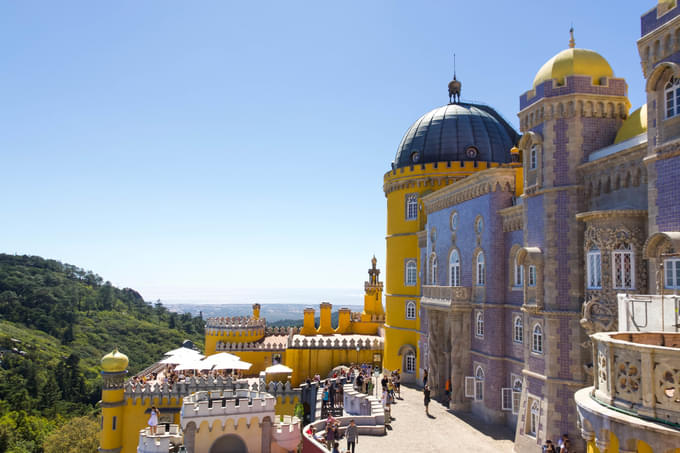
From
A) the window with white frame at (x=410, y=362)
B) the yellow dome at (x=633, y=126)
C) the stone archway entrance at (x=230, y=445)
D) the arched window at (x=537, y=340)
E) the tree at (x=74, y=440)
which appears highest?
the yellow dome at (x=633, y=126)

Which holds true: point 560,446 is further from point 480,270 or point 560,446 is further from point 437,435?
point 480,270

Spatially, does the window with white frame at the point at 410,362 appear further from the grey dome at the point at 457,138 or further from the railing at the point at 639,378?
the railing at the point at 639,378

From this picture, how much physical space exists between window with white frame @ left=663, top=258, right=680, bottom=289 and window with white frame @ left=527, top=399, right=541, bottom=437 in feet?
23.6

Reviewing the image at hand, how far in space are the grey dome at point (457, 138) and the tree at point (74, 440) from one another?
1313 inches

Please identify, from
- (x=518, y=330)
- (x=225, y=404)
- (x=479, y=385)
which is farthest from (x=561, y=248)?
(x=225, y=404)

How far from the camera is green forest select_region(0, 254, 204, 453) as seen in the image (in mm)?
50469

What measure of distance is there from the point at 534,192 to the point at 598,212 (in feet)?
11.6

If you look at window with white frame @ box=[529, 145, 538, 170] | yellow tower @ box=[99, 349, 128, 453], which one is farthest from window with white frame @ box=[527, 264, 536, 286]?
yellow tower @ box=[99, 349, 128, 453]

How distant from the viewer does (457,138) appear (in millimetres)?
32750

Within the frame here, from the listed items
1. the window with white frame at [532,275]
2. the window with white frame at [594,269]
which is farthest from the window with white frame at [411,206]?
the window with white frame at [594,269]

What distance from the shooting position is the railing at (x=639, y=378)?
7.32 m

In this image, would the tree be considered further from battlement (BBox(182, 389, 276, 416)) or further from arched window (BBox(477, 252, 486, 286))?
arched window (BBox(477, 252, 486, 286))

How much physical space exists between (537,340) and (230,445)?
53.8ft

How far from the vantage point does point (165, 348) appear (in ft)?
292
